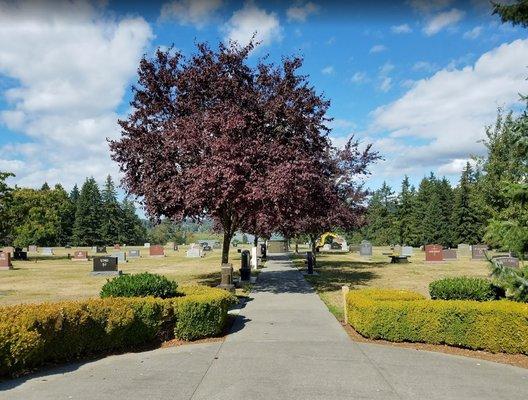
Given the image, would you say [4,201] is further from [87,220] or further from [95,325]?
[87,220]

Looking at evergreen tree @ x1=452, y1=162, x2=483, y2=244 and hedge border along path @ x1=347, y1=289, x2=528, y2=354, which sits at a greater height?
evergreen tree @ x1=452, y1=162, x2=483, y2=244

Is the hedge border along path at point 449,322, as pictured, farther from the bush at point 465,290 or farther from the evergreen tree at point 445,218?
the evergreen tree at point 445,218

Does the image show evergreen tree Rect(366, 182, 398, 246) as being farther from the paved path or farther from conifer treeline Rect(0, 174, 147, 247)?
the paved path

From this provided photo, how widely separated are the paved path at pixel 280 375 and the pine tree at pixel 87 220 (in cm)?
9247

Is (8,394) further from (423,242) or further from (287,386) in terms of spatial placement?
(423,242)

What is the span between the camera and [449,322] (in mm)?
9719

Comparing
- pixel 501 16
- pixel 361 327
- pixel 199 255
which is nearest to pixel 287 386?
pixel 361 327

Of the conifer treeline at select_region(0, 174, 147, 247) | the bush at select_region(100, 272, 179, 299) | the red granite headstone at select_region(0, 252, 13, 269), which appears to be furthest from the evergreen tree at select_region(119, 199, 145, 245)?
the bush at select_region(100, 272, 179, 299)

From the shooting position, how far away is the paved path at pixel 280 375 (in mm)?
6773

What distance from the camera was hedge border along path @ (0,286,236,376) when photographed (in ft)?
24.7

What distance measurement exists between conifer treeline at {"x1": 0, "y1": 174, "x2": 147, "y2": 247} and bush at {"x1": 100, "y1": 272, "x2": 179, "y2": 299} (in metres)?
38.0

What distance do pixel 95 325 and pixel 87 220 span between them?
93413mm

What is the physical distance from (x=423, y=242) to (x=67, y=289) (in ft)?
230

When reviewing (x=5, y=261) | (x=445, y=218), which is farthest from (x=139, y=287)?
(x=445, y=218)
